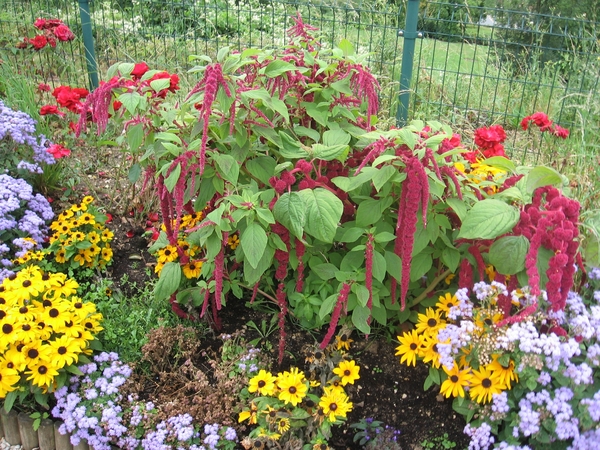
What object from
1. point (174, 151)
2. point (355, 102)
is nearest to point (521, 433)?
point (355, 102)

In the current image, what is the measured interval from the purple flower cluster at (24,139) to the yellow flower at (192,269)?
3.85 feet

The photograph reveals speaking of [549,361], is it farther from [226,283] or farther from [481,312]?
[226,283]

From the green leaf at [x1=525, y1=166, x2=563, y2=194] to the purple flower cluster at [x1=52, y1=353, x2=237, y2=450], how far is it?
1.31 m

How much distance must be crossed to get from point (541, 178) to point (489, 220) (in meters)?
0.22

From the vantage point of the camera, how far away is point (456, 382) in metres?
2.15

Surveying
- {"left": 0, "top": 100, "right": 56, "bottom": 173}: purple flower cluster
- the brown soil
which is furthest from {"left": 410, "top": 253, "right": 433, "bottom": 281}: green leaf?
{"left": 0, "top": 100, "right": 56, "bottom": 173}: purple flower cluster

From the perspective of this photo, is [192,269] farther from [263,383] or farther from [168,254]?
[263,383]

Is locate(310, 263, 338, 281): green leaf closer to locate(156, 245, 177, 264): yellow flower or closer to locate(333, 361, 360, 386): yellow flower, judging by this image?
locate(333, 361, 360, 386): yellow flower

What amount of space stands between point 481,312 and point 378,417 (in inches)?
22.4

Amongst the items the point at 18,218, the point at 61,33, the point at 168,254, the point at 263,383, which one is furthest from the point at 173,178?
the point at 61,33

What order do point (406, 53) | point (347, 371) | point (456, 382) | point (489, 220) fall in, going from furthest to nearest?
point (406, 53)
point (347, 371)
point (456, 382)
point (489, 220)

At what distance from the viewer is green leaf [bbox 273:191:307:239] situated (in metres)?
1.91

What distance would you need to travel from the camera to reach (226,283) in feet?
8.21

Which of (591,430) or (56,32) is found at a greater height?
(56,32)
